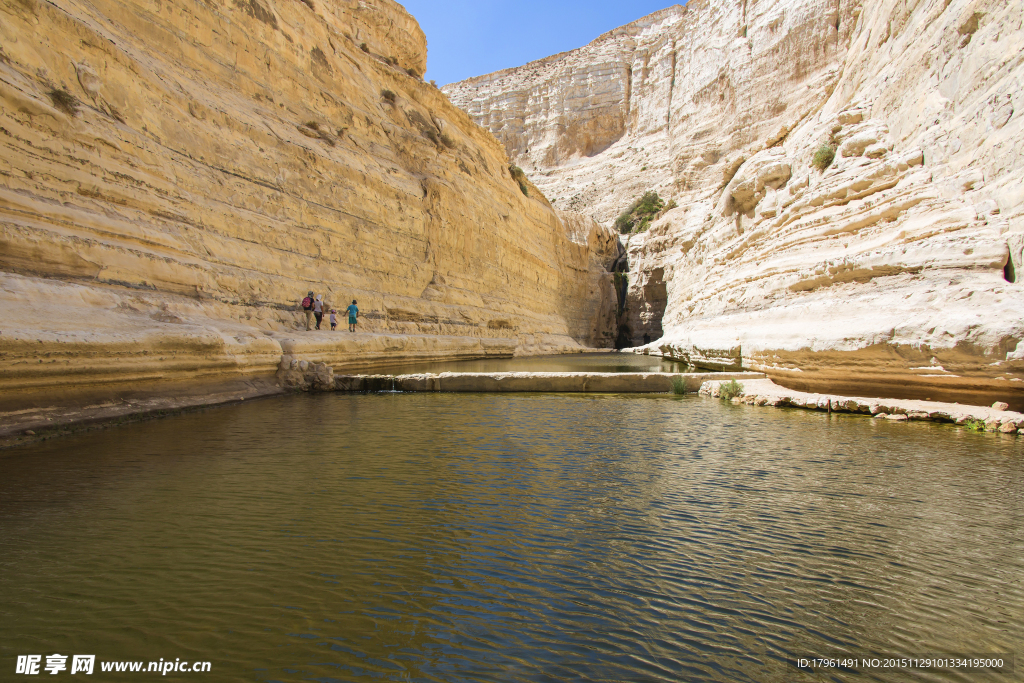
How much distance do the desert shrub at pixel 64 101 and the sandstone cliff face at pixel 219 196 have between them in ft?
0.08

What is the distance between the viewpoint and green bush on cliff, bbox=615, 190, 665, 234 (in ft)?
131

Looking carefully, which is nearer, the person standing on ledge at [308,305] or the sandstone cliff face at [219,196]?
the sandstone cliff face at [219,196]

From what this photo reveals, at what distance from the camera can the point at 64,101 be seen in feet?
25.0

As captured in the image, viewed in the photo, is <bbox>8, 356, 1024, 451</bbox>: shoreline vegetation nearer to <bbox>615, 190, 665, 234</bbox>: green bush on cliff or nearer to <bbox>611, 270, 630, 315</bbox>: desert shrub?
<bbox>611, 270, 630, 315</bbox>: desert shrub

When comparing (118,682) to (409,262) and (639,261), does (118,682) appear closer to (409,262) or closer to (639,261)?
(409,262)

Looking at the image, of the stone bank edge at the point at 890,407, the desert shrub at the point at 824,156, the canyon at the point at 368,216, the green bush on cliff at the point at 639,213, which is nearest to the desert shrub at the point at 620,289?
the green bush on cliff at the point at 639,213

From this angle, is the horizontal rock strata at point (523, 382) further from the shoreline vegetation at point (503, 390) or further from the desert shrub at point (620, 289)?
the desert shrub at point (620, 289)

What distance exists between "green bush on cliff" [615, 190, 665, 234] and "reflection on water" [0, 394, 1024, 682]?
37179 millimetres

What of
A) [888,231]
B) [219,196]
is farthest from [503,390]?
[888,231]

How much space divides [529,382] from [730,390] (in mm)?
3751

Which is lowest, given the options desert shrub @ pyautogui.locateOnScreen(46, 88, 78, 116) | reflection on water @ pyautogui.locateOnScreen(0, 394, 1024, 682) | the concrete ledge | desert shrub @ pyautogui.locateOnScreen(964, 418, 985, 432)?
reflection on water @ pyautogui.locateOnScreen(0, 394, 1024, 682)

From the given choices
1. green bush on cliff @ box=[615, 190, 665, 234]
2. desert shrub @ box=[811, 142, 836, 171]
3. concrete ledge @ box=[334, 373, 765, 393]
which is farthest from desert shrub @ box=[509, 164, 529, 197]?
concrete ledge @ box=[334, 373, 765, 393]

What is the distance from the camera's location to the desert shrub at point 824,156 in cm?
1238

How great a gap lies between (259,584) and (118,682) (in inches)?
27.7
